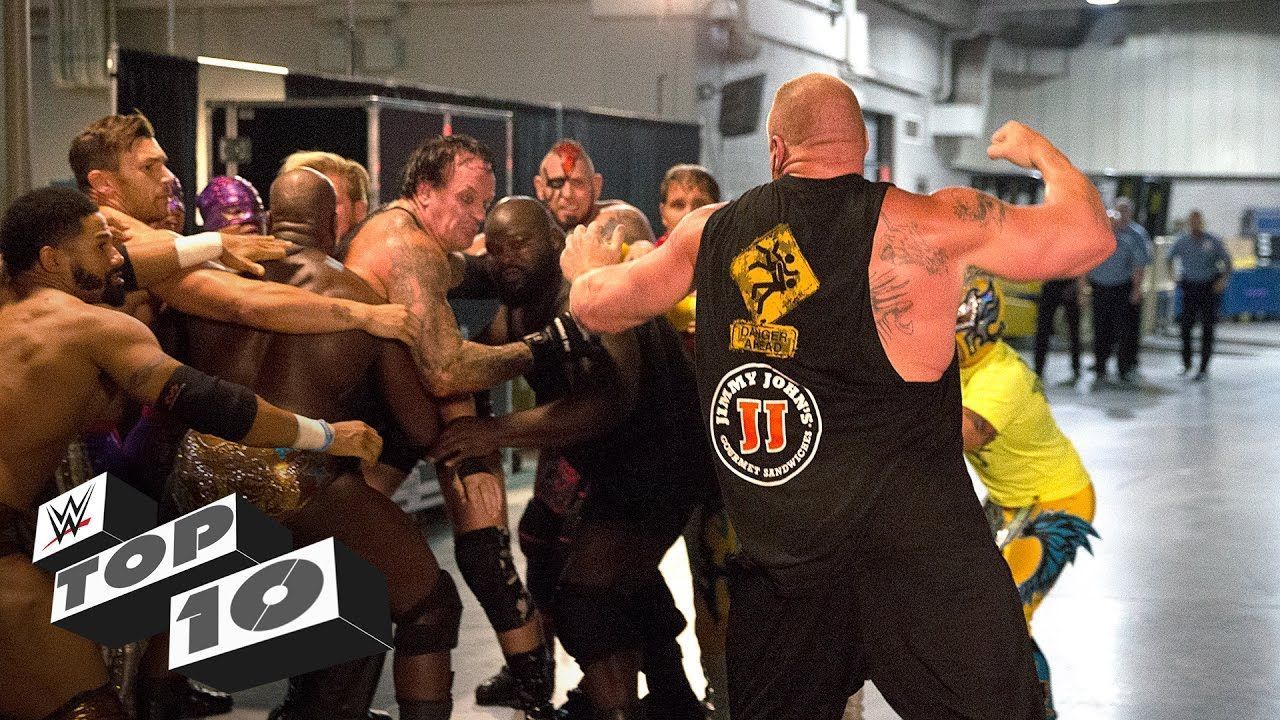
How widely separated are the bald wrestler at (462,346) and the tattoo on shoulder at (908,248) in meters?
1.39

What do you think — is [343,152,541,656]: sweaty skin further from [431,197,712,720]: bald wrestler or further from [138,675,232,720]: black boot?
[138,675,232,720]: black boot

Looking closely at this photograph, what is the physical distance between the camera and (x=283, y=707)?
3.90 meters

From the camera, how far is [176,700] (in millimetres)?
4266

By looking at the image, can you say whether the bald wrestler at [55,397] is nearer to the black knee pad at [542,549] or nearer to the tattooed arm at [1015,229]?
the black knee pad at [542,549]

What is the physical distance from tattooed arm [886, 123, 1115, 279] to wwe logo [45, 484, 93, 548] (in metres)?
1.74

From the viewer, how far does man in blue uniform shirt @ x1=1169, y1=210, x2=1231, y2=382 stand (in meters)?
14.2

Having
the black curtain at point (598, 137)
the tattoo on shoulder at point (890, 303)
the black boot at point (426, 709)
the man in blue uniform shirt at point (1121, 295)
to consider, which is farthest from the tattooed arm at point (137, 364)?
the man in blue uniform shirt at point (1121, 295)

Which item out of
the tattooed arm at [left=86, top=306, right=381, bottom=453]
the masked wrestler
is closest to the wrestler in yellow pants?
the masked wrestler

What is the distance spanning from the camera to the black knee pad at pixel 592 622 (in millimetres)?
3814

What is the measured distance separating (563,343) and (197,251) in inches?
39.3

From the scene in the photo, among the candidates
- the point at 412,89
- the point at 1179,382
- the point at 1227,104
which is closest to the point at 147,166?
the point at 412,89

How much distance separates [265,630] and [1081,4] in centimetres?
2180

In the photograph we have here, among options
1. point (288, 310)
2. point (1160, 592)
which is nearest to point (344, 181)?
point (288, 310)

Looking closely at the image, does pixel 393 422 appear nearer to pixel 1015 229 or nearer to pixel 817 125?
pixel 817 125
